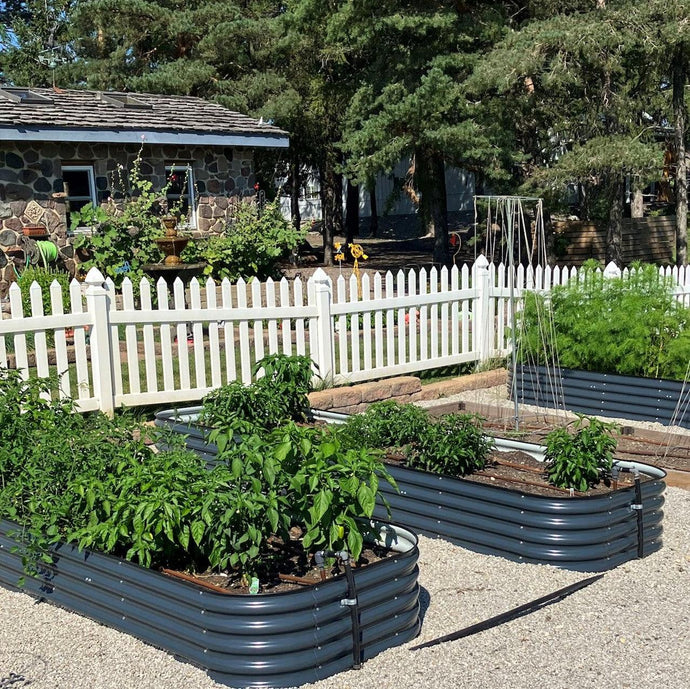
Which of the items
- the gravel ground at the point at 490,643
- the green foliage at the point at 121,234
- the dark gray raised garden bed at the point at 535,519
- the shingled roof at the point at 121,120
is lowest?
the gravel ground at the point at 490,643

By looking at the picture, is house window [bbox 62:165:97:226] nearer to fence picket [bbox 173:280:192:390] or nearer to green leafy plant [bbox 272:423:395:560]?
fence picket [bbox 173:280:192:390]

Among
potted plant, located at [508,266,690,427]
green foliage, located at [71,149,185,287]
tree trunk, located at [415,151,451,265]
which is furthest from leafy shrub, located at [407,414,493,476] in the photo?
tree trunk, located at [415,151,451,265]

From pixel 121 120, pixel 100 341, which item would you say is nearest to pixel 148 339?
pixel 100 341

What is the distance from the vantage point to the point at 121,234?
48.0 feet

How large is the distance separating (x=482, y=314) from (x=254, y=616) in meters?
6.67

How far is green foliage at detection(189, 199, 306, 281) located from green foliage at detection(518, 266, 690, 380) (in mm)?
7154

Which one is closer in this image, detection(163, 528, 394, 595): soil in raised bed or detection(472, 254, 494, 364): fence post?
detection(163, 528, 394, 595): soil in raised bed

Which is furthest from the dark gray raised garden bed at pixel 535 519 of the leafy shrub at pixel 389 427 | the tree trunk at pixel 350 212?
the tree trunk at pixel 350 212

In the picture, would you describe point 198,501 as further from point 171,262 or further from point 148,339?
point 171,262

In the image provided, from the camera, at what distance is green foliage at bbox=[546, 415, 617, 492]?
529 centimetres

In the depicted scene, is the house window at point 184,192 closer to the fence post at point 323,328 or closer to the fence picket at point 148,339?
the fence post at point 323,328

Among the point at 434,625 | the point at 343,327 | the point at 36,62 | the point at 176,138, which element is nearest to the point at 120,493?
the point at 434,625

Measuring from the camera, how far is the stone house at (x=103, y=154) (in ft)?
46.7

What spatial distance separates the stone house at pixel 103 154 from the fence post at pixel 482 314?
7257 mm
